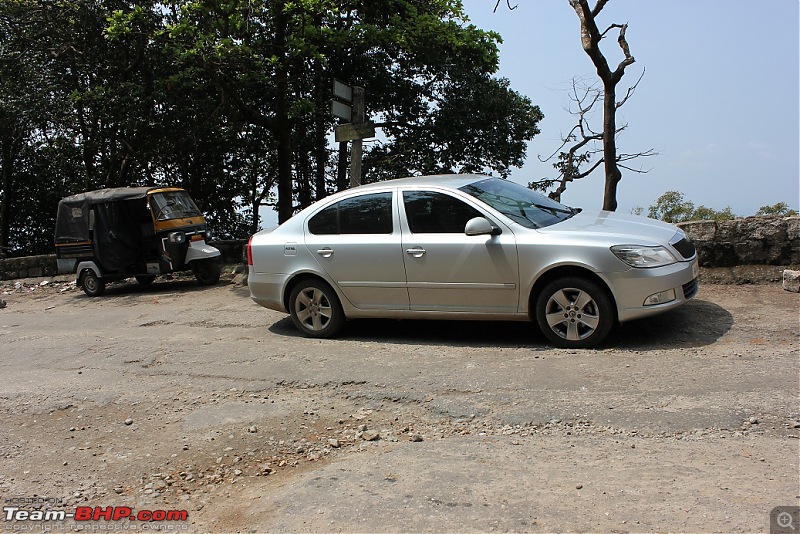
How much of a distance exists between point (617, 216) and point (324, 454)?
4.02m

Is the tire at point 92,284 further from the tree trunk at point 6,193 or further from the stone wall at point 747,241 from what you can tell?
the stone wall at point 747,241

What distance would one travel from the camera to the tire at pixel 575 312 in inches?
221

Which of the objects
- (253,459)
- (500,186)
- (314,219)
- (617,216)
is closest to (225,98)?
(314,219)

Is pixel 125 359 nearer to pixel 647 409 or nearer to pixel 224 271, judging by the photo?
pixel 647 409

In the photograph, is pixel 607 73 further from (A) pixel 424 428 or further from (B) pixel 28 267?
(B) pixel 28 267

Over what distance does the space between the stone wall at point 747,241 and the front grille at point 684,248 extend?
1701mm

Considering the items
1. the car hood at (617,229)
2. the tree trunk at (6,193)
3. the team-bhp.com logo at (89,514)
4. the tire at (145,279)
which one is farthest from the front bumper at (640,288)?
the tree trunk at (6,193)

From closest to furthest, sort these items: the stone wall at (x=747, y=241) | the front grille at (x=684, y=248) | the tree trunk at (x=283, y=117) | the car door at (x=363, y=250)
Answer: the front grille at (x=684, y=248) → the car door at (x=363, y=250) → the stone wall at (x=747, y=241) → the tree trunk at (x=283, y=117)

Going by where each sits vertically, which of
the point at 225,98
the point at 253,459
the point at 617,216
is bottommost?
the point at 253,459

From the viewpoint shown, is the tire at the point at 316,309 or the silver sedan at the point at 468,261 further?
the tire at the point at 316,309

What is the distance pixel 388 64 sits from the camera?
1505 centimetres

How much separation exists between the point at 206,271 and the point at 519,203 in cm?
717

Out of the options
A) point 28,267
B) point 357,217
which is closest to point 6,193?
A: point 28,267

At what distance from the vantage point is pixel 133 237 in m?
12.1
